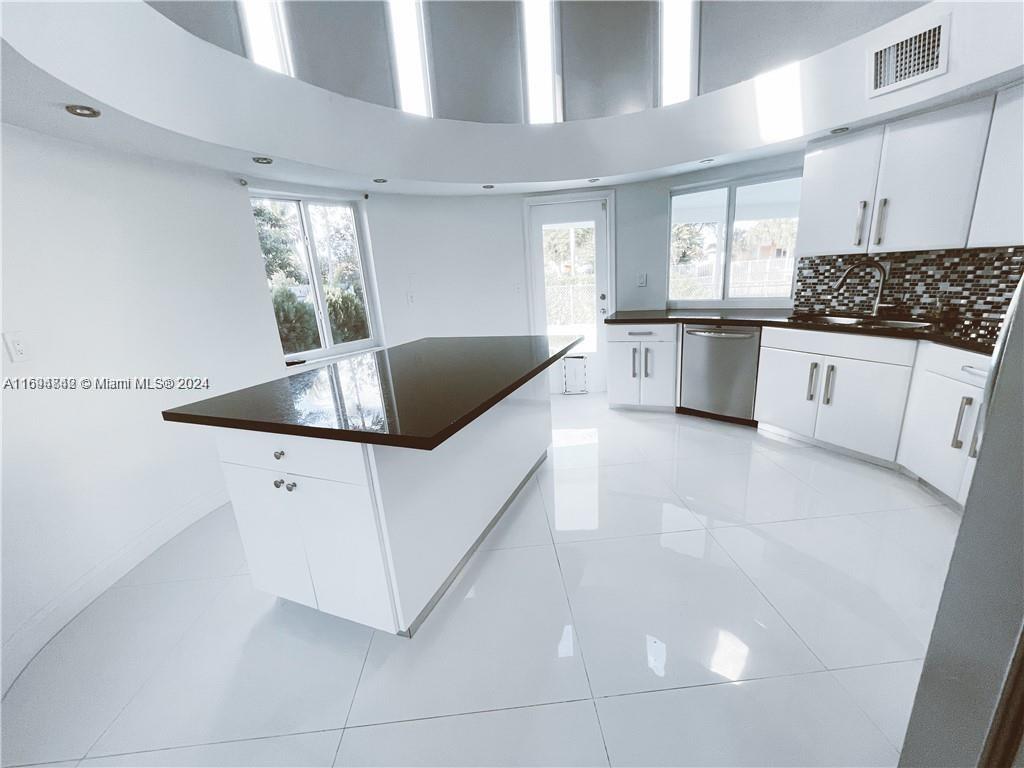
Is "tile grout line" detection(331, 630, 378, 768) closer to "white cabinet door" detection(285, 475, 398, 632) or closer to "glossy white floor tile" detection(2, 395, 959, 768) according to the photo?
"glossy white floor tile" detection(2, 395, 959, 768)

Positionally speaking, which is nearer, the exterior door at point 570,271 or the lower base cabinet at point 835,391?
the lower base cabinet at point 835,391

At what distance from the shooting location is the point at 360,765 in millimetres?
1111

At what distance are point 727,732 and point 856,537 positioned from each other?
133 cm

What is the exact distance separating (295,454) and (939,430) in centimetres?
312

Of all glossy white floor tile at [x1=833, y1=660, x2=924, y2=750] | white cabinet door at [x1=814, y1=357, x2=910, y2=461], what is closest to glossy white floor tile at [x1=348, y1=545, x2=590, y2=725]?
glossy white floor tile at [x1=833, y1=660, x2=924, y2=750]

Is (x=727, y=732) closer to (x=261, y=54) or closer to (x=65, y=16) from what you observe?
(x=65, y=16)

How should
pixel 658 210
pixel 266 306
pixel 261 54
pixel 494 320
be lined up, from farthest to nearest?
pixel 494 320 → pixel 658 210 → pixel 266 306 → pixel 261 54

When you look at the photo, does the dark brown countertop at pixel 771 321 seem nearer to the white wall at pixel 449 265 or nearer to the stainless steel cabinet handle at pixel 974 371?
the stainless steel cabinet handle at pixel 974 371

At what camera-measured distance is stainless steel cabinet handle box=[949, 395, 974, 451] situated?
1.94 metres

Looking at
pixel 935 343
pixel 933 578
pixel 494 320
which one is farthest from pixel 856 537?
pixel 494 320

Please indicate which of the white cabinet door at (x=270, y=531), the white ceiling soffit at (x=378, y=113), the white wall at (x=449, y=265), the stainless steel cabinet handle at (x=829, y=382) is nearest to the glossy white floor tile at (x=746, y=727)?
the white cabinet door at (x=270, y=531)

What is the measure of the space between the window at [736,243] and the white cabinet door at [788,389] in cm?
88

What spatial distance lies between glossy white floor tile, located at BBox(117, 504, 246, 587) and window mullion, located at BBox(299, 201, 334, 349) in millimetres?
1814

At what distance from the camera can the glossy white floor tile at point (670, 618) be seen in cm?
131
